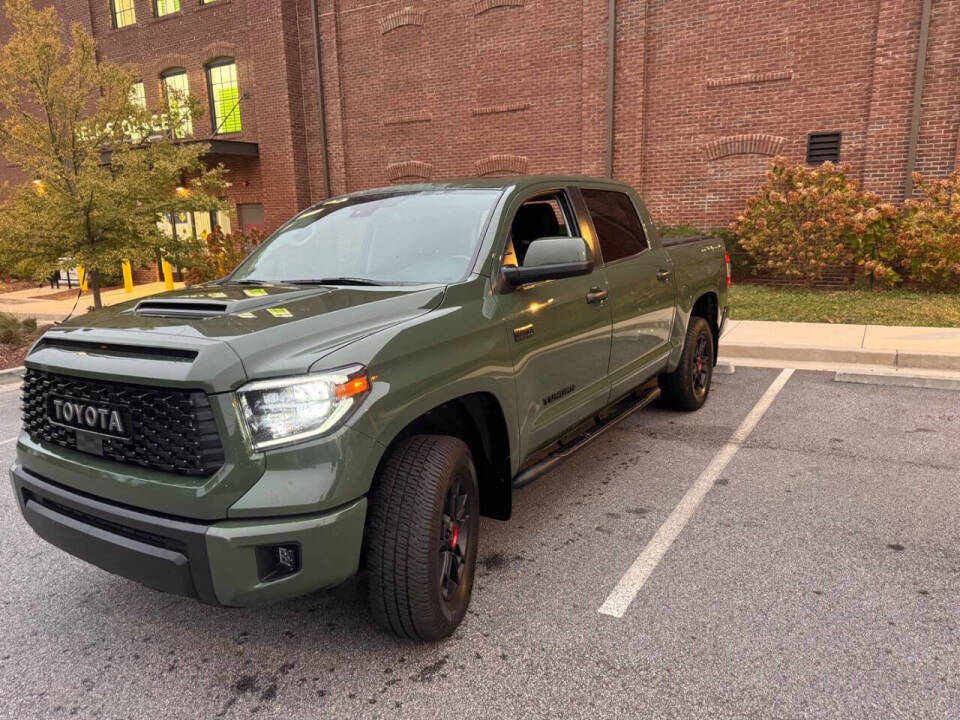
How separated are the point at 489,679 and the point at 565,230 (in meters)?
2.62

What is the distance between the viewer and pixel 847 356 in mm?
7723

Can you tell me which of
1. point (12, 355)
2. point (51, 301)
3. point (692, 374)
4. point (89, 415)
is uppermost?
point (89, 415)

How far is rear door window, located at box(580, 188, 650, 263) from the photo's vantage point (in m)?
4.40

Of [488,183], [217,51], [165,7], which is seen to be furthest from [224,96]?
[488,183]

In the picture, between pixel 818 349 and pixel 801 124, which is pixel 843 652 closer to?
pixel 818 349

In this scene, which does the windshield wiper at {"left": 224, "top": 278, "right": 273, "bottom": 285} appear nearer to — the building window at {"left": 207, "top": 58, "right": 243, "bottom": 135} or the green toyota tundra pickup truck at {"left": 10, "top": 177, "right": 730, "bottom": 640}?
the green toyota tundra pickup truck at {"left": 10, "top": 177, "right": 730, "bottom": 640}

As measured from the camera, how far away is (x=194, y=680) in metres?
2.63

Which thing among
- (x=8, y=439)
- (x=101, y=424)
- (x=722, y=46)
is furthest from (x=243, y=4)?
(x=101, y=424)

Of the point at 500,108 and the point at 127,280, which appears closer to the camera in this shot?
the point at 500,108

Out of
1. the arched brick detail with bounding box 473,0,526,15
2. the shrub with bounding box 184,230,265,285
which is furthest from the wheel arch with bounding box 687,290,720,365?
the shrub with bounding box 184,230,265,285

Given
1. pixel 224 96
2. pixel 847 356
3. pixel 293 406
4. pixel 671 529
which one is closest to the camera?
pixel 293 406

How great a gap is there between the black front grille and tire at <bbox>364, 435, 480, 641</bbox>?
0.63 metres

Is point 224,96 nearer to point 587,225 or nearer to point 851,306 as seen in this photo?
point 851,306

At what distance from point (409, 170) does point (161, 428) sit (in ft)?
53.1
